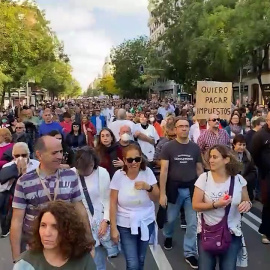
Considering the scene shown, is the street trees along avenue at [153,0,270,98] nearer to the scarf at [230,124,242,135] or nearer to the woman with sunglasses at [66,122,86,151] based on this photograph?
the scarf at [230,124,242,135]

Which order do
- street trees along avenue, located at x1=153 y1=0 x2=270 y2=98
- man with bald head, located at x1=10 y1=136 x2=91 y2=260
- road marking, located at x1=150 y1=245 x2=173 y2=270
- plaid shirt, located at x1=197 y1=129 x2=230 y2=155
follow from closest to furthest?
man with bald head, located at x1=10 y1=136 x2=91 y2=260 < road marking, located at x1=150 y1=245 x2=173 y2=270 < plaid shirt, located at x1=197 y1=129 x2=230 y2=155 < street trees along avenue, located at x1=153 y1=0 x2=270 y2=98

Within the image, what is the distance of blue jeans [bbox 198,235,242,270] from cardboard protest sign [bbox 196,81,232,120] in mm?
5656

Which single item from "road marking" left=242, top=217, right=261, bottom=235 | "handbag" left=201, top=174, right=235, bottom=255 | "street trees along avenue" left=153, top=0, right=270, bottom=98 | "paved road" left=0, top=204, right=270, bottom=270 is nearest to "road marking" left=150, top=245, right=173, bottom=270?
"paved road" left=0, top=204, right=270, bottom=270

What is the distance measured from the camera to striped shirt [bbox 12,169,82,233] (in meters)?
3.81

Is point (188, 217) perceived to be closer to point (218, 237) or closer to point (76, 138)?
point (218, 237)

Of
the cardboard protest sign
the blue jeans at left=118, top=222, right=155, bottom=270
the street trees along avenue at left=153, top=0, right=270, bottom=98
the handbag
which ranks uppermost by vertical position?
the street trees along avenue at left=153, top=0, right=270, bottom=98

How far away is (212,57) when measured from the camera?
1270 inches

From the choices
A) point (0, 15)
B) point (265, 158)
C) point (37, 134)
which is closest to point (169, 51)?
point (0, 15)

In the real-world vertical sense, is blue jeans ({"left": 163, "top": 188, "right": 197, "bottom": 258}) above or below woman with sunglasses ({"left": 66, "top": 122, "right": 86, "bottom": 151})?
below

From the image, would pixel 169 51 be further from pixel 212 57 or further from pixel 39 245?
pixel 39 245

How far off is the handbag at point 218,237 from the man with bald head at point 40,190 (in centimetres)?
110

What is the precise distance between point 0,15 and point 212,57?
1459 cm

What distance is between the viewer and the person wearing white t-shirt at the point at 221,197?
171 inches

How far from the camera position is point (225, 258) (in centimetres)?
438
